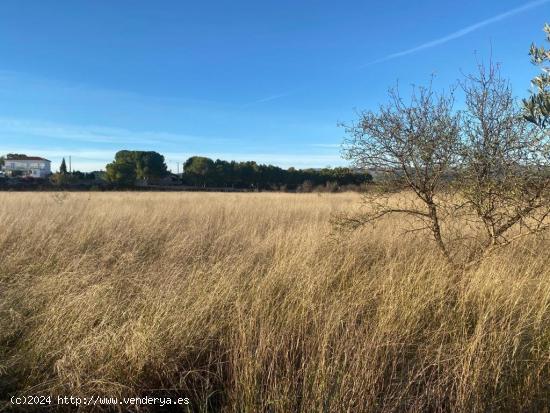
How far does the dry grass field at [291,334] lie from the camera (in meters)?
2.66

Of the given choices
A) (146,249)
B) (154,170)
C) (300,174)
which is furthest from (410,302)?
(154,170)

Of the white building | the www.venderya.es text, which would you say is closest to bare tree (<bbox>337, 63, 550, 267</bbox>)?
the www.venderya.es text

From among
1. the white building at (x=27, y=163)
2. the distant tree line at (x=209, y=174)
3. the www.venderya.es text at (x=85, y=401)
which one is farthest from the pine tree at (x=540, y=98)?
the white building at (x=27, y=163)

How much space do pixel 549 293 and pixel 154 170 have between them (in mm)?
71071

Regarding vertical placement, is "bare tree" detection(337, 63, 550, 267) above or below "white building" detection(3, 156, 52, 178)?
below

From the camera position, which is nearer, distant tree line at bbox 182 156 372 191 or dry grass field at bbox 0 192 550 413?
dry grass field at bbox 0 192 550 413

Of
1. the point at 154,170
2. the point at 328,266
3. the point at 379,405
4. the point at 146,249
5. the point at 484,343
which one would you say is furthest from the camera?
the point at 154,170

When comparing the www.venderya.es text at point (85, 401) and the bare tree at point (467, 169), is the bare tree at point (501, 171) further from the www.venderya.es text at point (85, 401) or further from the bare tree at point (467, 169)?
the www.venderya.es text at point (85, 401)

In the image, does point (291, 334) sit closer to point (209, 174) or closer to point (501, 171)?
point (501, 171)

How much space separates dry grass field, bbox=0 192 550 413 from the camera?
105 inches

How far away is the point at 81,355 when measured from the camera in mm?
2986

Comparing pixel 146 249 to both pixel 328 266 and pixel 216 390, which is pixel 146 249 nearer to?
pixel 328 266

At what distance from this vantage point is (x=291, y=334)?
3.39 meters

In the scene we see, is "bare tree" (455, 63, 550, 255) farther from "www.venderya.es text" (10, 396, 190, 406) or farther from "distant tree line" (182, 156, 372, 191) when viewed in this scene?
"distant tree line" (182, 156, 372, 191)
